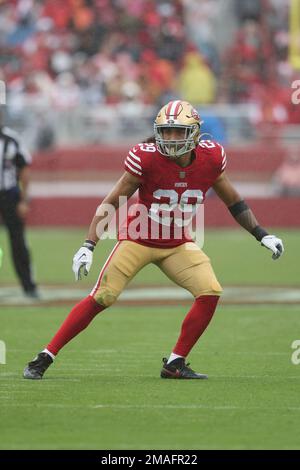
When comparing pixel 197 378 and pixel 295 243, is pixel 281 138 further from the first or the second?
pixel 197 378

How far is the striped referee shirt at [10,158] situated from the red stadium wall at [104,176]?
8.00 m

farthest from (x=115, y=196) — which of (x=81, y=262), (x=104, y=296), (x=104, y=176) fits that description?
(x=104, y=176)

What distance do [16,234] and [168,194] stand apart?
15.5 ft

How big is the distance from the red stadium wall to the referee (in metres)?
7.99

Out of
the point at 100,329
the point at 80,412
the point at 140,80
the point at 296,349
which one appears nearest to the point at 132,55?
the point at 140,80

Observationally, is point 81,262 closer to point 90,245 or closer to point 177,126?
point 90,245

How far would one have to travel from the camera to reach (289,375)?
23.2 ft

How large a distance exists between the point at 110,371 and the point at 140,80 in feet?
47.0

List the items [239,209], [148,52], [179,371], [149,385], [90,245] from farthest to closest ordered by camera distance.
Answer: [148,52] → [239,209] → [179,371] → [90,245] → [149,385]

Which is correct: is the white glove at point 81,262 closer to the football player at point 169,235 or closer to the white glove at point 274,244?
the football player at point 169,235

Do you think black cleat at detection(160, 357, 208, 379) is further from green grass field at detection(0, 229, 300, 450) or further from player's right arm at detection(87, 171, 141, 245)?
player's right arm at detection(87, 171, 141, 245)

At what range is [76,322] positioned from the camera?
6.73 metres

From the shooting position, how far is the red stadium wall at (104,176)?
63.2ft

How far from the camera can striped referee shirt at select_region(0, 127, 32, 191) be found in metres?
11.3
